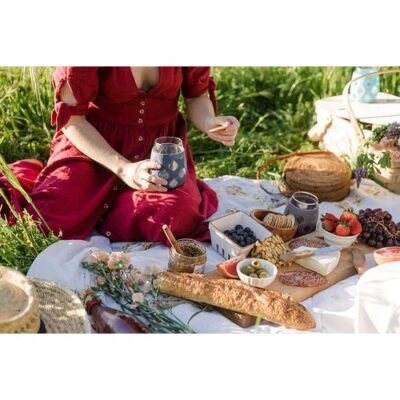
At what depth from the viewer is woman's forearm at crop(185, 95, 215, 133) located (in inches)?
139

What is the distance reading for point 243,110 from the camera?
501 cm

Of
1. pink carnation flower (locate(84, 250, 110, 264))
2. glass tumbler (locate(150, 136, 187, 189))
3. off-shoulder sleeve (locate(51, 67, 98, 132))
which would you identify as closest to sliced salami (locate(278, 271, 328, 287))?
glass tumbler (locate(150, 136, 187, 189))

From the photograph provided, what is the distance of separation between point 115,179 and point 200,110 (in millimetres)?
629

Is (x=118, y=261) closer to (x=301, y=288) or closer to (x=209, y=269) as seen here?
(x=209, y=269)

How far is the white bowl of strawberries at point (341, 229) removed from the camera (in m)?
3.17

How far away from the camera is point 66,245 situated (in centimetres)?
308

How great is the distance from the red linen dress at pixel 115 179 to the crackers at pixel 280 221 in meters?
0.32

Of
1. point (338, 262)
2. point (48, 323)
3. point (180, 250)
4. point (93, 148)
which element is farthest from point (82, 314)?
point (338, 262)

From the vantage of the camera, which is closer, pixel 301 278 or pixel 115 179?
pixel 301 278

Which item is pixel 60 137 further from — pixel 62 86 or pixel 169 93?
pixel 169 93

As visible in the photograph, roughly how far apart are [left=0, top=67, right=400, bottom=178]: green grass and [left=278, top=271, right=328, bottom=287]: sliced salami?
4.66 feet

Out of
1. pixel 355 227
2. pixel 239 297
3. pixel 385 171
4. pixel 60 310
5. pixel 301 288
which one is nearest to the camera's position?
pixel 60 310

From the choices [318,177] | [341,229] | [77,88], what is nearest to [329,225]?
[341,229]

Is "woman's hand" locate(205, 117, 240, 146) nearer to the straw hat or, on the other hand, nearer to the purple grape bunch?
the purple grape bunch
